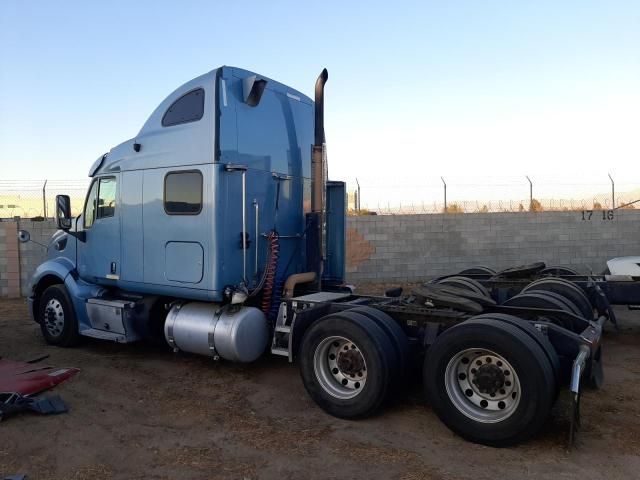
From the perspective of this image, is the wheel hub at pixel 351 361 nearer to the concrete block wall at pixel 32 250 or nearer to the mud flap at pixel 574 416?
the mud flap at pixel 574 416

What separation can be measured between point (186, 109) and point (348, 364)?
3.65 m

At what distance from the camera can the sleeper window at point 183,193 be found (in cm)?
646

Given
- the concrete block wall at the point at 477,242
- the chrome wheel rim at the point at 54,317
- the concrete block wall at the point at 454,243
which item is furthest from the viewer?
the concrete block wall at the point at 477,242

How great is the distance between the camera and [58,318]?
8.12 m

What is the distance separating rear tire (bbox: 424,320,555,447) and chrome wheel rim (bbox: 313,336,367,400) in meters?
0.72

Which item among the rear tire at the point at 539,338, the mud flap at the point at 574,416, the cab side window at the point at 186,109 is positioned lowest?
the mud flap at the point at 574,416

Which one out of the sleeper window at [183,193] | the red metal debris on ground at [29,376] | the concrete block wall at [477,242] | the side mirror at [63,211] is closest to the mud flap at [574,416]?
the sleeper window at [183,193]

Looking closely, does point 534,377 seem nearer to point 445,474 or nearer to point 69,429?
point 445,474

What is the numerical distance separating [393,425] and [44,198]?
13738 mm

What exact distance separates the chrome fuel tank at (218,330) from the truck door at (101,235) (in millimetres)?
1353

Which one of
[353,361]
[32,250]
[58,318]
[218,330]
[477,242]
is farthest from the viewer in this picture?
[477,242]

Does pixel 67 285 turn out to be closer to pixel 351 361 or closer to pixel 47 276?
pixel 47 276

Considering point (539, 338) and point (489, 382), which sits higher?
point (539, 338)

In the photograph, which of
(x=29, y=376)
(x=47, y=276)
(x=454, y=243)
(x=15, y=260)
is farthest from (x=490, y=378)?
(x=15, y=260)
